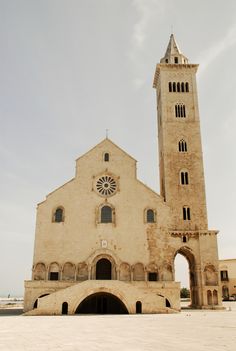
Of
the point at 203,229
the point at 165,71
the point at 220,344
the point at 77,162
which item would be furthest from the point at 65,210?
the point at 220,344

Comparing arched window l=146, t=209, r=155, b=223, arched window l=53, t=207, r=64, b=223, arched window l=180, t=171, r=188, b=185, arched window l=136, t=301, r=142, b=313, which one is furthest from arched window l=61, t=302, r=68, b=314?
arched window l=180, t=171, r=188, b=185

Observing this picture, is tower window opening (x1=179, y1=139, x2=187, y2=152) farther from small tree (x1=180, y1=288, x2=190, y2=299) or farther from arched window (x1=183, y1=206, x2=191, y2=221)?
small tree (x1=180, y1=288, x2=190, y2=299)

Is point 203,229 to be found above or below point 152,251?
above

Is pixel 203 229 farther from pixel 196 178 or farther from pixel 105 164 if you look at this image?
pixel 105 164

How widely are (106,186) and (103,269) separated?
333 inches

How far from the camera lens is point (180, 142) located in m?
42.9

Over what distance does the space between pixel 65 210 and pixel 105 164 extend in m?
6.52

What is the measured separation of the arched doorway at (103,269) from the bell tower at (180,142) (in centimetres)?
824

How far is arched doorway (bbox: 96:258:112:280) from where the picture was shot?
3647cm

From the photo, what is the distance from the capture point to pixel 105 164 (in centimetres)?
3969

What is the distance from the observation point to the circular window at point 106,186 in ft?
127

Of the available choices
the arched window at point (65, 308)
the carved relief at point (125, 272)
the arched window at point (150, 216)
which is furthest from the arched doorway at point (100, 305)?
the arched window at point (150, 216)

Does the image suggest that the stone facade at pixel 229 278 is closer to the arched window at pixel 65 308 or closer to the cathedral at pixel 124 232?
the cathedral at pixel 124 232

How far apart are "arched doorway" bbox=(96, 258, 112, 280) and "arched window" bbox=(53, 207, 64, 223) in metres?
5.73
